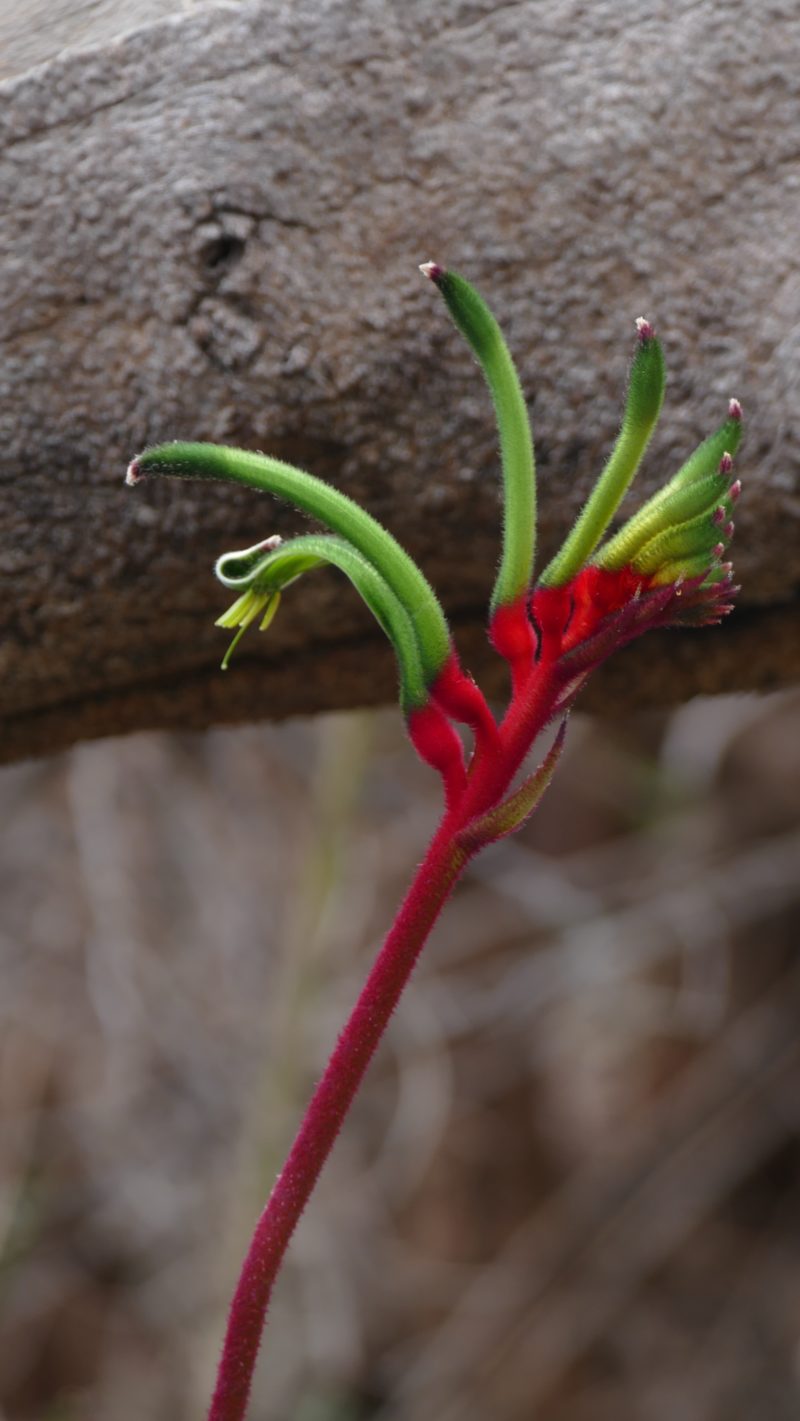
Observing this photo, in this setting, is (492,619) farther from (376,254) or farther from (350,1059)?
(376,254)

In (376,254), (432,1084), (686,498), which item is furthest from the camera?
(432,1084)

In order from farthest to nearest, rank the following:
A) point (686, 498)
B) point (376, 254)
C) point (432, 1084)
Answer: point (432, 1084) → point (376, 254) → point (686, 498)

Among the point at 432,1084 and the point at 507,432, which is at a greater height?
the point at 507,432

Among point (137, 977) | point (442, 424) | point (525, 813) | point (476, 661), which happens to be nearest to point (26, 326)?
point (442, 424)

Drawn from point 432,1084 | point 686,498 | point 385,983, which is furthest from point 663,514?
point 432,1084

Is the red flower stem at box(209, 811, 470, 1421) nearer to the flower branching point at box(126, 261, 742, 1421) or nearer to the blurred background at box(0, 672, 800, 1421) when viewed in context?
the flower branching point at box(126, 261, 742, 1421)

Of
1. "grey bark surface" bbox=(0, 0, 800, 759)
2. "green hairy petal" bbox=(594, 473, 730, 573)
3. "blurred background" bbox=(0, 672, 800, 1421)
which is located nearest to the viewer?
"green hairy petal" bbox=(594, 473, 730, 573)

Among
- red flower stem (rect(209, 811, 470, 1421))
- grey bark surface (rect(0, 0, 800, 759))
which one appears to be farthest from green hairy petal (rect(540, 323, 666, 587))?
grey bark surface (rect(0, 0, 800, 759))
